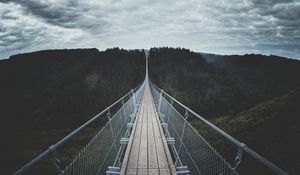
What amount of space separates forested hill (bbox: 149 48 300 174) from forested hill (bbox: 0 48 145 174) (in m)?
12.9

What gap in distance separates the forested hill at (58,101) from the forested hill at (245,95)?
12913 millimetres

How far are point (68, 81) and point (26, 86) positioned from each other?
34.3 metres

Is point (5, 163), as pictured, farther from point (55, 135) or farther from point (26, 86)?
point (26, 86)

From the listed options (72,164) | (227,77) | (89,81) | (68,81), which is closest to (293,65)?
(227,77)

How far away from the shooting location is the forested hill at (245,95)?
23908mm

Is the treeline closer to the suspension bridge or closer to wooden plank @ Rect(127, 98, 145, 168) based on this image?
wooden plank @ Rect(127, 98, 145, 168)

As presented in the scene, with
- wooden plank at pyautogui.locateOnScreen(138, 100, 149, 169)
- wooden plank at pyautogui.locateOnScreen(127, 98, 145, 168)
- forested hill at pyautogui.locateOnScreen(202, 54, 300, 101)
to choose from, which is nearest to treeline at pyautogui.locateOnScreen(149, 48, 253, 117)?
forested hill at pyautogui.locateOnScreen(202, 54, 300, 101)

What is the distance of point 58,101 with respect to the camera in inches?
2992

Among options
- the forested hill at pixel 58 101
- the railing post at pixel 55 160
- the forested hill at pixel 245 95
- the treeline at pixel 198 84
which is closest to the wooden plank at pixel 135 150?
the railing post at pixel 55 160

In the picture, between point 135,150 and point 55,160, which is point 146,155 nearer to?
point 135,150

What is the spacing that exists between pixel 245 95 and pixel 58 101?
206 feet

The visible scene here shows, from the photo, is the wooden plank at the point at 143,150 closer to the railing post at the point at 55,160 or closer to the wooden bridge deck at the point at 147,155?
the wooden bridge deck at the point at 147,155

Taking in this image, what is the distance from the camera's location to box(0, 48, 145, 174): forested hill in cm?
5441

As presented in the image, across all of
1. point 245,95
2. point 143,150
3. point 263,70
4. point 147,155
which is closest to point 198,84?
point 245,95
